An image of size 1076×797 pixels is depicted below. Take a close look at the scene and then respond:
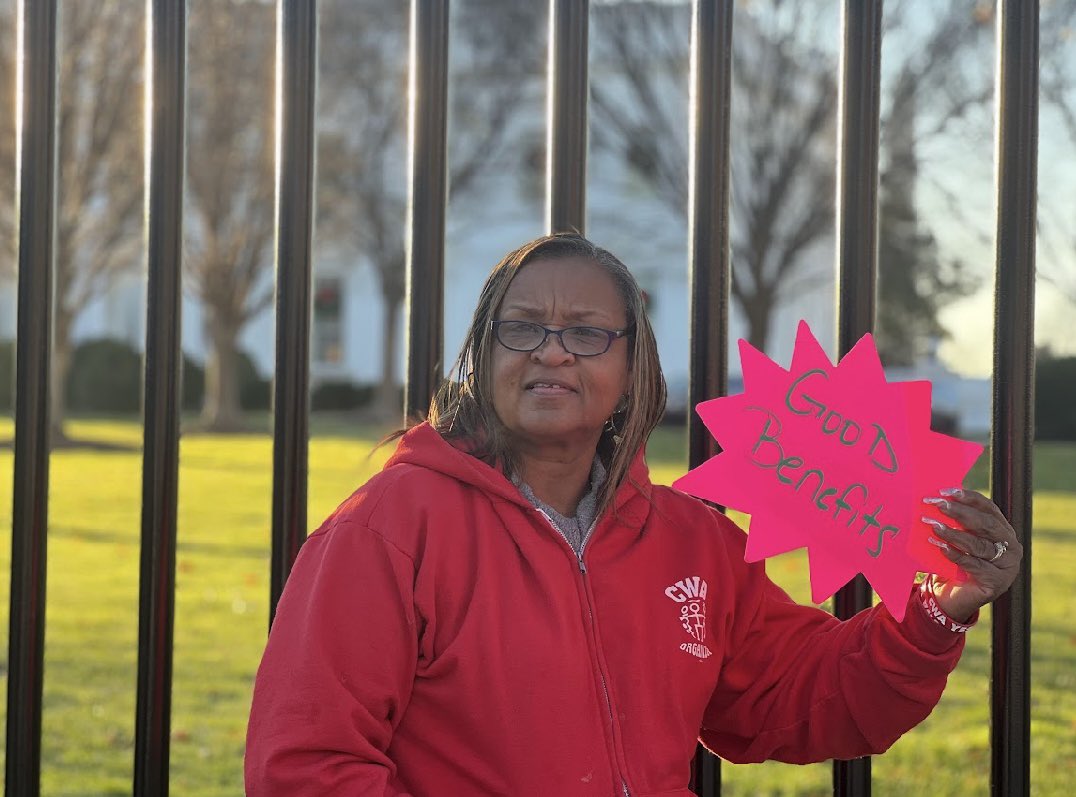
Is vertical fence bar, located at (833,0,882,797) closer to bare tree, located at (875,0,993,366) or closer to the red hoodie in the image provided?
the red hoodie

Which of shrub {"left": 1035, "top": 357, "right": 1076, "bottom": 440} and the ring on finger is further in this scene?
shrub {"left": 1035, "top": 357, "right": 1076, "bottom": 440}

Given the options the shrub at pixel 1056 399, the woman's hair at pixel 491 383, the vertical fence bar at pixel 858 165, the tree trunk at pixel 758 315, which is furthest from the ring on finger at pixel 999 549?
the tree trunk at pixel 758 315

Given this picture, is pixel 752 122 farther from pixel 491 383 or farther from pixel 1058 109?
pixel 491 383

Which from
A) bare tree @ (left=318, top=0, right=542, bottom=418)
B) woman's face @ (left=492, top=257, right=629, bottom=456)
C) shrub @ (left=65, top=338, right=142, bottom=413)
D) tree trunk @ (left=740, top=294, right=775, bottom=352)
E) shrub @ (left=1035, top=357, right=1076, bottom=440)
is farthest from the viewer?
shrub @ (left=65, top=338, right=142, bottom=413)

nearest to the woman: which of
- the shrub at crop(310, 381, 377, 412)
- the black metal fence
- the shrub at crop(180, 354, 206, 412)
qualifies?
the black metal fence

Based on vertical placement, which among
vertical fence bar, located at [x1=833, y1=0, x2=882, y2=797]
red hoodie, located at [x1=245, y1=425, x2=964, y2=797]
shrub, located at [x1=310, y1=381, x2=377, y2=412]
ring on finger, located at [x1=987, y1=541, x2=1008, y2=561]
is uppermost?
vertical fence bar, located at [x1=833, y1=0, x2=882, y2=797]

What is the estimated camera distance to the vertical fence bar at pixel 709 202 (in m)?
2.16

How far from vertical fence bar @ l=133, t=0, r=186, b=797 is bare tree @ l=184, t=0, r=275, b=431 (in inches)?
637

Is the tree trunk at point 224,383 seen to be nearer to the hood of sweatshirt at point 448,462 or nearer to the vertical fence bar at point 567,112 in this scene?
the vertical fence bar at point 567,112

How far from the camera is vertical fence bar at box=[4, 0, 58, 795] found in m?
2.17

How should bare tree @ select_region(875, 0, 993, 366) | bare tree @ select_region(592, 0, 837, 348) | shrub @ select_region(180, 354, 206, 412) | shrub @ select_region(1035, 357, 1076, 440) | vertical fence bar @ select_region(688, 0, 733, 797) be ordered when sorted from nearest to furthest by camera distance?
vertical fence bar @ select_region(688, 0, 733, 797) → bare tree @ select_region(875, 0, 993, 366) → shrub @ select_region(1035, 357, 1076, 440) → bare tree @ select_region(592, 0, 837, 348) → shrub @ select_region(180, 354, 206, 412)

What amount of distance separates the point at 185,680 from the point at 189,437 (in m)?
17.8

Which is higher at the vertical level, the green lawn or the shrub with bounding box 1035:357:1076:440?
the shrub with bounding box 1035:357:1076:440

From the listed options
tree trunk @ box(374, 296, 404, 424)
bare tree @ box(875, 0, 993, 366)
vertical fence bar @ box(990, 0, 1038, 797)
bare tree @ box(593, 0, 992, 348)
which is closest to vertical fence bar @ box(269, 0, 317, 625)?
vertical fence bar @ box(990, 0, 1038, 797)
